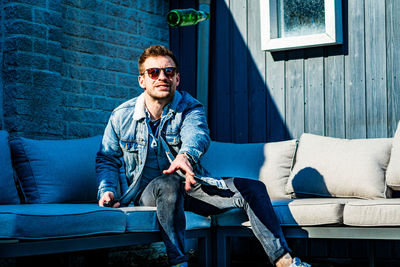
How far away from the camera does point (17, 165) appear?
133 inches

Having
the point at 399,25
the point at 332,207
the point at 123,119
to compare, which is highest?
the point at 399,25

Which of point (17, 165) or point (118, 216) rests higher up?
point (17, 165)

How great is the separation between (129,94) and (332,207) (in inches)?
83.4

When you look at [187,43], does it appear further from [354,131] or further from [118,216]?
[118,216]

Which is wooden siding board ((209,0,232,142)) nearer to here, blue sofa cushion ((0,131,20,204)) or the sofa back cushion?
the sofa back cushion

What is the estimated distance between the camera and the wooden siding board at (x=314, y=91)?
4.27 meters

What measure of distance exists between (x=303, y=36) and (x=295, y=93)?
0.43 m

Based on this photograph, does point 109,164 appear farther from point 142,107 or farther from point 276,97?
point 276,97

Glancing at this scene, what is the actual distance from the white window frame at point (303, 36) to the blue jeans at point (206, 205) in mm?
1561

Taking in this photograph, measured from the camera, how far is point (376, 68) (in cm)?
405

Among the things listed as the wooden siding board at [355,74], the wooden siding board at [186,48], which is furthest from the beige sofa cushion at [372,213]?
the wooden siding board at [186,48]

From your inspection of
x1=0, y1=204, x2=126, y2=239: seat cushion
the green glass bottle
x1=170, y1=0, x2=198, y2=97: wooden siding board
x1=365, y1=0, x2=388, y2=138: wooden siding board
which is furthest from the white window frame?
x1=0, y1=204, x2=126, y2=239: seat cushion

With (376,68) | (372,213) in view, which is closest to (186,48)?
(376,68)

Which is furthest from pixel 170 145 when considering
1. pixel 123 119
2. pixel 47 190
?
pixel 47 190
